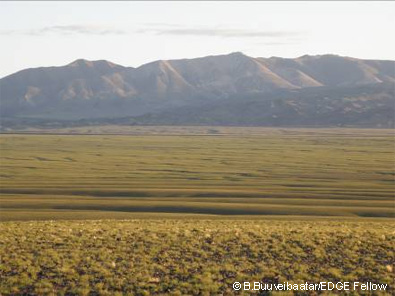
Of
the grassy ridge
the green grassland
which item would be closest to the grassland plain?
the grassy ridge

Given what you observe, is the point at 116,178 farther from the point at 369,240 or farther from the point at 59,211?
the point at 369,240

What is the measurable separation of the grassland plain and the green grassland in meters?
0.18

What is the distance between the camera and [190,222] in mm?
39094

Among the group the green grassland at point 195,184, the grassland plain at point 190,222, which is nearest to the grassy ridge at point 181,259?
the grassland plain at point 190,222

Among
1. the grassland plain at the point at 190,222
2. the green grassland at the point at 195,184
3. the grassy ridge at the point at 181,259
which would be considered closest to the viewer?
the grassy ridge at the point at 181,259

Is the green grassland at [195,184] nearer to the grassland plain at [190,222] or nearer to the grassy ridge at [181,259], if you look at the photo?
the grassland plain at [190,222]

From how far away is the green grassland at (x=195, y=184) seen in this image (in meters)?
58.1

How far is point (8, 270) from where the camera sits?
24453 millimetres

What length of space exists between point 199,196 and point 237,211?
40.9 ft

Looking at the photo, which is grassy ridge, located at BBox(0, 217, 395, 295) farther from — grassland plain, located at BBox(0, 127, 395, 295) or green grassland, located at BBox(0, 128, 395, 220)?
green grassland, located at BBox(0, 128, 395, 220)

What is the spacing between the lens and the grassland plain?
23906 millimetres

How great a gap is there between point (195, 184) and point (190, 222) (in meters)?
43.1

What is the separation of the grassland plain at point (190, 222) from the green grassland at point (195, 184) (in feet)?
0.60

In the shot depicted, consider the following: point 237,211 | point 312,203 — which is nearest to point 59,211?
point 237,211
